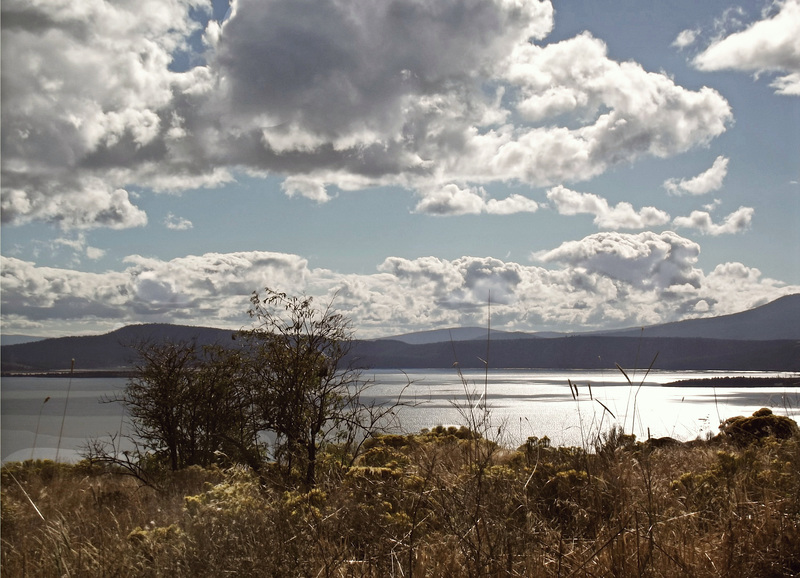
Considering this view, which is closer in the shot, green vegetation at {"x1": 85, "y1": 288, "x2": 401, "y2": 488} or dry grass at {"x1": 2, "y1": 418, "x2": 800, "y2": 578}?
dry grass at {"x1": 2, "y1": 418, "x2": 800, "y2": 578}

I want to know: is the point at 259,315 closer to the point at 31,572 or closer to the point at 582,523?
the point at 31,572

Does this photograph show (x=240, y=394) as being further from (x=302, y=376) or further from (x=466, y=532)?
(x=466, y=532)

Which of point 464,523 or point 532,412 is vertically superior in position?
point 464,523

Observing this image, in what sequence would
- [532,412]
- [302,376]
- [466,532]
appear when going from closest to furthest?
[466,532]
[302,376]
[532,412]

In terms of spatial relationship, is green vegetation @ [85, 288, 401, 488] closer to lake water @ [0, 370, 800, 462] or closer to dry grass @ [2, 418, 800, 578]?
lake water @ [0, 370, 800, 462]

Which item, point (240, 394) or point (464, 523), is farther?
point (240, 394)

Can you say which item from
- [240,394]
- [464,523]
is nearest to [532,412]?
[240,394]

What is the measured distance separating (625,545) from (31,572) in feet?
14.9

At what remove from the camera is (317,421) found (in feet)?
39.4

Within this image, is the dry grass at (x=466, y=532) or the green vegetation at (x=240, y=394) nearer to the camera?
the dry grass at (x=466, y=532)

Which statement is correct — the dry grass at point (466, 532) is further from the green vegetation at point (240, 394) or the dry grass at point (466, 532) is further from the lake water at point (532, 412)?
the green vegetation at point (240, 394)

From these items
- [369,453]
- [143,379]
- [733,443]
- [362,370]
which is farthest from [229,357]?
[733,443]

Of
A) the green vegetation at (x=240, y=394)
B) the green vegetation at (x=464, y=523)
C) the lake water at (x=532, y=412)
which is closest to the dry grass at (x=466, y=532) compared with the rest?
the green vegetation at (x=464, y=523)

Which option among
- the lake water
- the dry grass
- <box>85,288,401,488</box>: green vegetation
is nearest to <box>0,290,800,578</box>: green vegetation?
the dry grass
